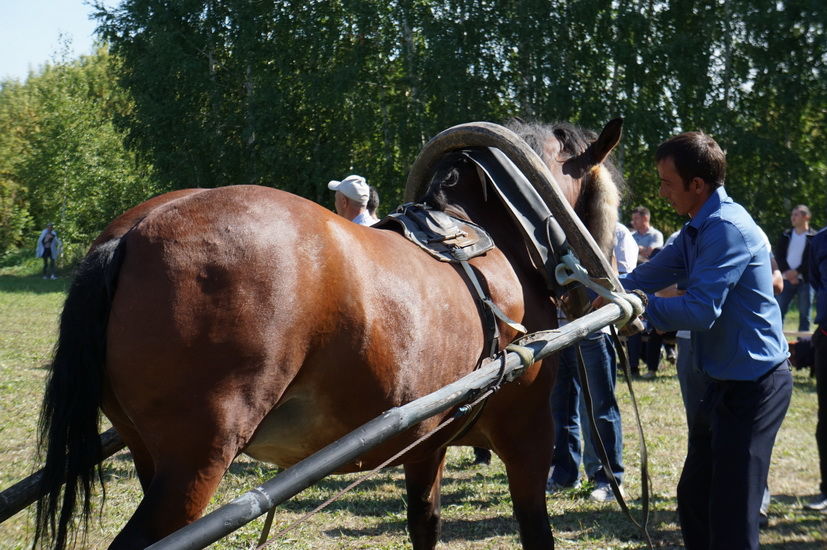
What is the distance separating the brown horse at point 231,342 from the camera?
208cm

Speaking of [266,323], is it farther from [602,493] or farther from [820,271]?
[820,271]

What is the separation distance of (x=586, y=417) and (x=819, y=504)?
59.3 inches

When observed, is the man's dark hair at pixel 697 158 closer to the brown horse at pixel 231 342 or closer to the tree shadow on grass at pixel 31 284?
the brown horse at pixel 231 342

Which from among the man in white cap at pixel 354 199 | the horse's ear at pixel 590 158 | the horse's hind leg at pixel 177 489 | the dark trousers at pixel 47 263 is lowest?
the dark trousers at pixel 47 263

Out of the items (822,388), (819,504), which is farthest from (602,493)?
(822,388)

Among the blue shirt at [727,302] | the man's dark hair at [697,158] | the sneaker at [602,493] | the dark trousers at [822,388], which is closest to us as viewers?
the blue shirt at [727,302]

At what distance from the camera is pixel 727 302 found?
9.68ft

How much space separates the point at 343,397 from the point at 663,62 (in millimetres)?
15927

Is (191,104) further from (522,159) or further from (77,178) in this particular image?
(522,159)

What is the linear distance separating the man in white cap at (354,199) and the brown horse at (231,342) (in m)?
2.53

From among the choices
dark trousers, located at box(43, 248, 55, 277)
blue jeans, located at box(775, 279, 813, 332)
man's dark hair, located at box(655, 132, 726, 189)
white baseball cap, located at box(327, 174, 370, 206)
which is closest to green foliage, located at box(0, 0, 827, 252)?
blue jeans, located at box(775, 279, 813, 332)

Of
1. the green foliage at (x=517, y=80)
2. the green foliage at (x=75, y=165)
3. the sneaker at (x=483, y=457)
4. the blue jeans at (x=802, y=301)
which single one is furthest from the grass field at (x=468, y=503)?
the green foliage at (x=75, y=165)

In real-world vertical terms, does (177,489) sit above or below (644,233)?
below

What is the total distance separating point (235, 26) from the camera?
842 inches
